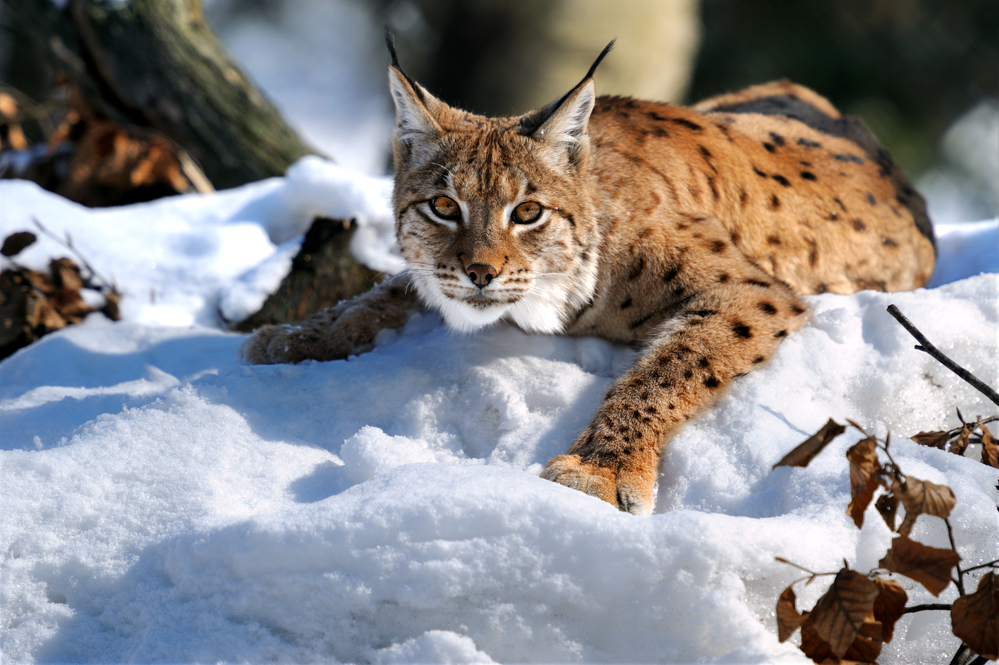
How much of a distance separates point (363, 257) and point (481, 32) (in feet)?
22.7

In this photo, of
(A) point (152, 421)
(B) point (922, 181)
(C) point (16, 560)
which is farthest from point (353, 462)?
(B) point (922, 181)

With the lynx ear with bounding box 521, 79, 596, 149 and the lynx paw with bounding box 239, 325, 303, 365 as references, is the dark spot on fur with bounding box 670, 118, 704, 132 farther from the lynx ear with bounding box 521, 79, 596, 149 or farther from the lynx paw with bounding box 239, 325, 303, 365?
the lynx paw with bounding box 239, 325, 303, 365

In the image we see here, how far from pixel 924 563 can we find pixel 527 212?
5.84 ft

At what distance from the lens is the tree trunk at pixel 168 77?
18.8ft

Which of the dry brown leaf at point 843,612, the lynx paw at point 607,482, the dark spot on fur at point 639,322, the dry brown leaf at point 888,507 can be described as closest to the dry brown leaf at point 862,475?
the dry brown leaf at point 888,507

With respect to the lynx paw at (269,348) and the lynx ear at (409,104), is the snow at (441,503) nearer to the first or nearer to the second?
the lynx paw at (269,348)

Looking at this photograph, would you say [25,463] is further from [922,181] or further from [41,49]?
[922,181]

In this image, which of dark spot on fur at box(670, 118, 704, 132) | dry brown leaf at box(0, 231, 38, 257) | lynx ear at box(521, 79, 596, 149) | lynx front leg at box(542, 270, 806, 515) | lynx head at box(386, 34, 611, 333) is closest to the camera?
lynx front leg at box(542, 270, 806, 515)

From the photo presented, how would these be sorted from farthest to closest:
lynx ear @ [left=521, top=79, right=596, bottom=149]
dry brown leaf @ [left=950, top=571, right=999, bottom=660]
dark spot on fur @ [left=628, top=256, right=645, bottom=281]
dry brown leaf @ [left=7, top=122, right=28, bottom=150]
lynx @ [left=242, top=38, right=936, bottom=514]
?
dry brown leaf @ [left=7, top=122, right=28, bottom=150]
dark spot on fur @ [left=628, top=256, right=645, bottom=281]
lynx ear @ [left=521, top=79, right=596, bottom=149]
lynx @ [left=242, top=38, right=936, bottom=514]
dry brown leaf @ [left=950, top=571, right=999, bottom=660]

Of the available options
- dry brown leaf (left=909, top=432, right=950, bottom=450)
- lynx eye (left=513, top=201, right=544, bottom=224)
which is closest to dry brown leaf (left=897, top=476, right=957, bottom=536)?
dry brown leaf (left=909, top=432, right=950, bottom=450)

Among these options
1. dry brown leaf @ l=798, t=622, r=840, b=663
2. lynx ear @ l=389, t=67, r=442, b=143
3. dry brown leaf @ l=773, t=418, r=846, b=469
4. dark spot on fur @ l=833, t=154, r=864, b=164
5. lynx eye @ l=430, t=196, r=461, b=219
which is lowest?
dry brown leaf @ l=798, t=622, r=840, b=663

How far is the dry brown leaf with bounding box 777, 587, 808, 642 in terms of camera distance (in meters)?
1.59

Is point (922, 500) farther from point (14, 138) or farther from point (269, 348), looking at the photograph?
point (14, 138)

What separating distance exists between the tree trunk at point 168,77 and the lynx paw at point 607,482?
15.1 ft
